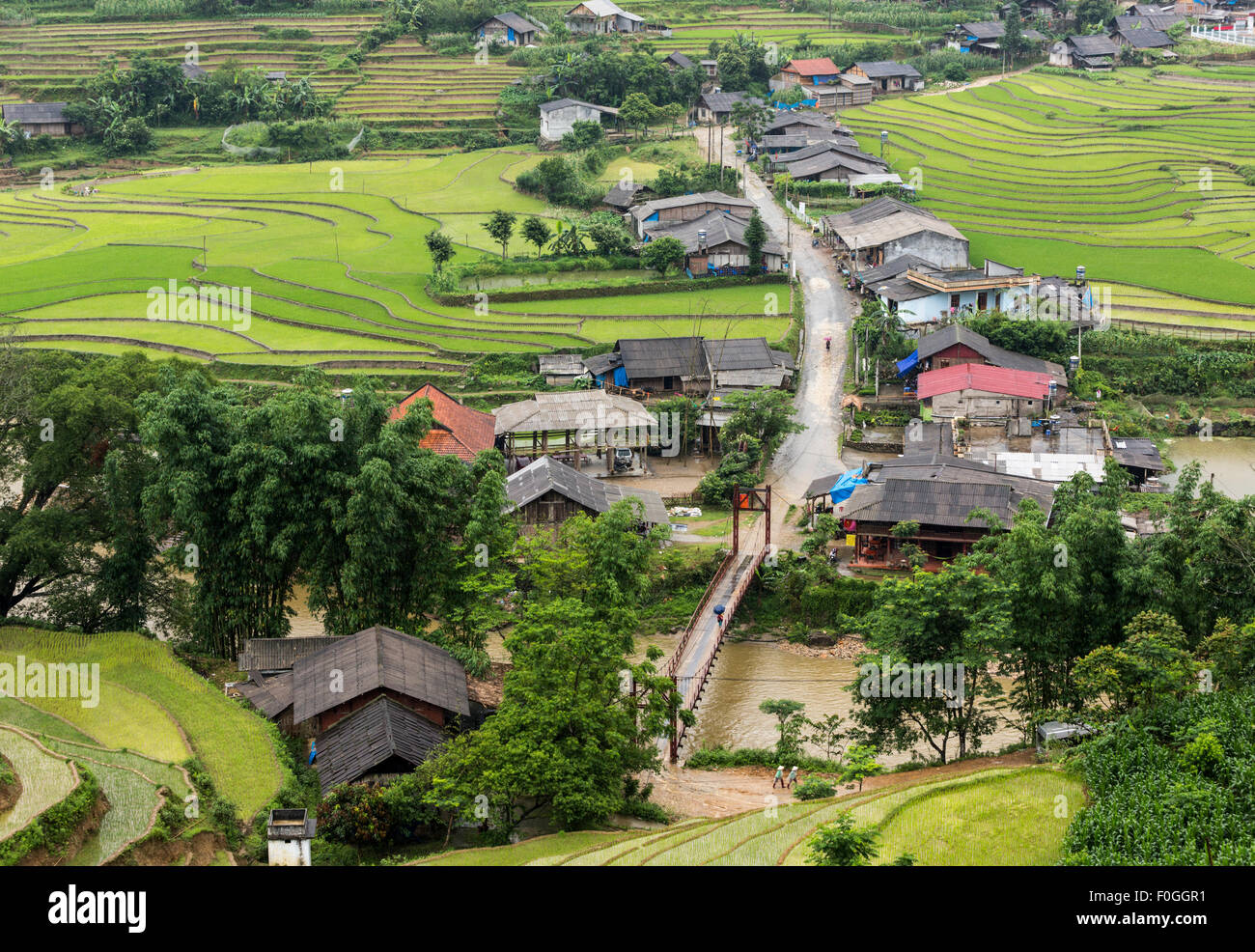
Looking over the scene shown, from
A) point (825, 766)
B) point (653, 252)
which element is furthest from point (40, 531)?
point (653, 252)

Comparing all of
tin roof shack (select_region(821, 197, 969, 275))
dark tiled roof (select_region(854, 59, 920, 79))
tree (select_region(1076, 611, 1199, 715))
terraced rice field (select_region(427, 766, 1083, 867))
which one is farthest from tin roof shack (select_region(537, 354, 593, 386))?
dark tiled roof (select_region(854, 59, 920, 79))

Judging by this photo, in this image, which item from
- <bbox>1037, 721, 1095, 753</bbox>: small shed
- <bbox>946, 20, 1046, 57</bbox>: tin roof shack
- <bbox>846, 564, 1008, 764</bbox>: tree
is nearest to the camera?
<bbox>1037, 721, 1095, 753</bbox>: small shed

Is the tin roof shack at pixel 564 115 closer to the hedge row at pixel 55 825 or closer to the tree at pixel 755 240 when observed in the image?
the tree at pixel 755 240

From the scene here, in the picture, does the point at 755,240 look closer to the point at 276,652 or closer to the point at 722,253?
the point at 722,253

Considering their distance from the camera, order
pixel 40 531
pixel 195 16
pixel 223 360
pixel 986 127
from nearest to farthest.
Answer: pixel 40 531
pixel 223 360
pixel 986 127
pixel 195 16

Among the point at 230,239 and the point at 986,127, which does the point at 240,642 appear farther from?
the point at 986,127

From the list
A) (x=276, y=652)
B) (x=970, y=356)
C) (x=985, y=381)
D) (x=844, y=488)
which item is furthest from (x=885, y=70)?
(x=276, y=652)

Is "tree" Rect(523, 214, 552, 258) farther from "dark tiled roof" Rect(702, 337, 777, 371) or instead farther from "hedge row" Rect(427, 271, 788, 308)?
"dark tiled roof" Rect(702, 337, 777, 371)
